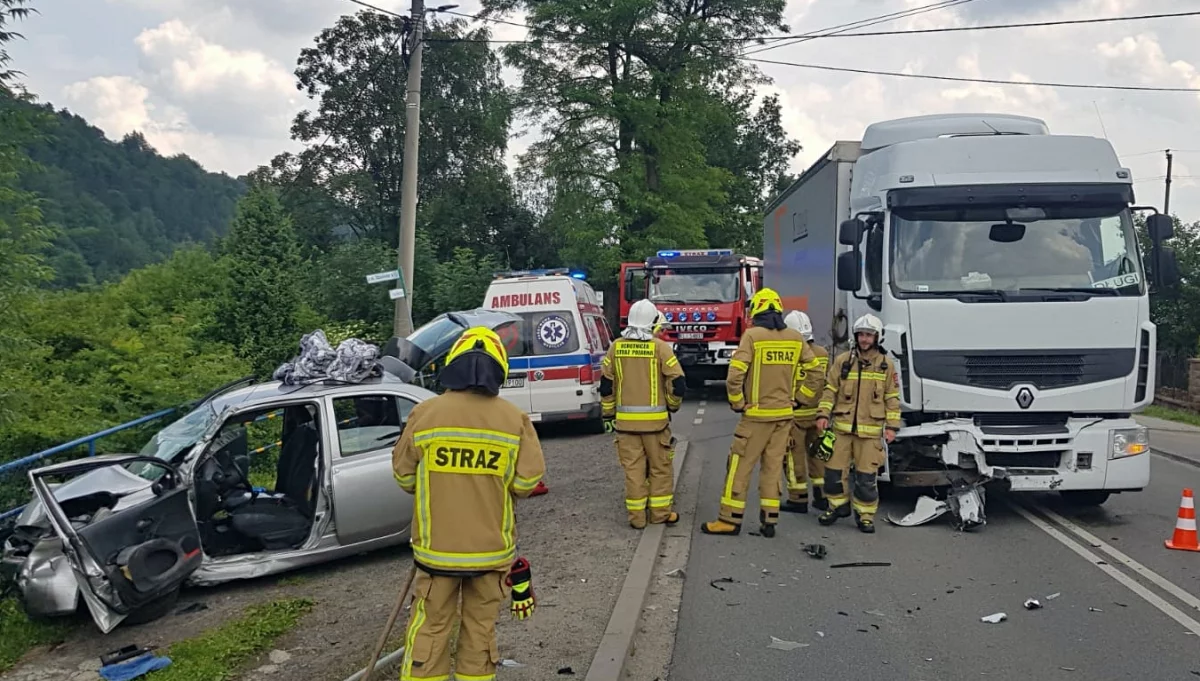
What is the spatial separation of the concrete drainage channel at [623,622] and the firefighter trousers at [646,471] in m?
0.31

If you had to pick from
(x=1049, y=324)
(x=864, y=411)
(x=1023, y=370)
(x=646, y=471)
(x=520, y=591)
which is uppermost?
(x=1049, y=324)

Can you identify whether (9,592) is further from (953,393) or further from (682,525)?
(953,393)

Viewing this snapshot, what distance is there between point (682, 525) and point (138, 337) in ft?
31.3

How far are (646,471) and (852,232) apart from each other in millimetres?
2980

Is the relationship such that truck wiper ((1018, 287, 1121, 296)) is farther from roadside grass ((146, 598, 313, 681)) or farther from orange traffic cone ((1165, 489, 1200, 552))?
roadside grass ((146, 598, 313, 681))

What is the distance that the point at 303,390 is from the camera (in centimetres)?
720

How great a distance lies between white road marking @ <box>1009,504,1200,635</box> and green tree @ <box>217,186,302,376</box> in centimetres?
1215

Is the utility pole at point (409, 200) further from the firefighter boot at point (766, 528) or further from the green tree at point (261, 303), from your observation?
the firefighter boot at point (766, 528)

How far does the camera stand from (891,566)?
23.1 ft

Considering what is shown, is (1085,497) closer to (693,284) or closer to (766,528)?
(766,528)

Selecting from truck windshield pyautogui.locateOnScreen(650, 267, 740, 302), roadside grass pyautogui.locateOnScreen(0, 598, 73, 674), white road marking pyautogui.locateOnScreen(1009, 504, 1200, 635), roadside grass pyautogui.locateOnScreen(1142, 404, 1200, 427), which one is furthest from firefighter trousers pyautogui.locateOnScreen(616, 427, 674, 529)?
roadside grass pyautogui.locateOnScreen(1142, 404, 1200, 427)

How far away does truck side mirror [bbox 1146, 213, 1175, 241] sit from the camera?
8070mm

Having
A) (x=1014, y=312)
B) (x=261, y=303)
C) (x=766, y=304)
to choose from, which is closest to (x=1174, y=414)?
(x=1014, y=312)

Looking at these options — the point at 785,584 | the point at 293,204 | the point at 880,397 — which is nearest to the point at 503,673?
the point at 785,584
